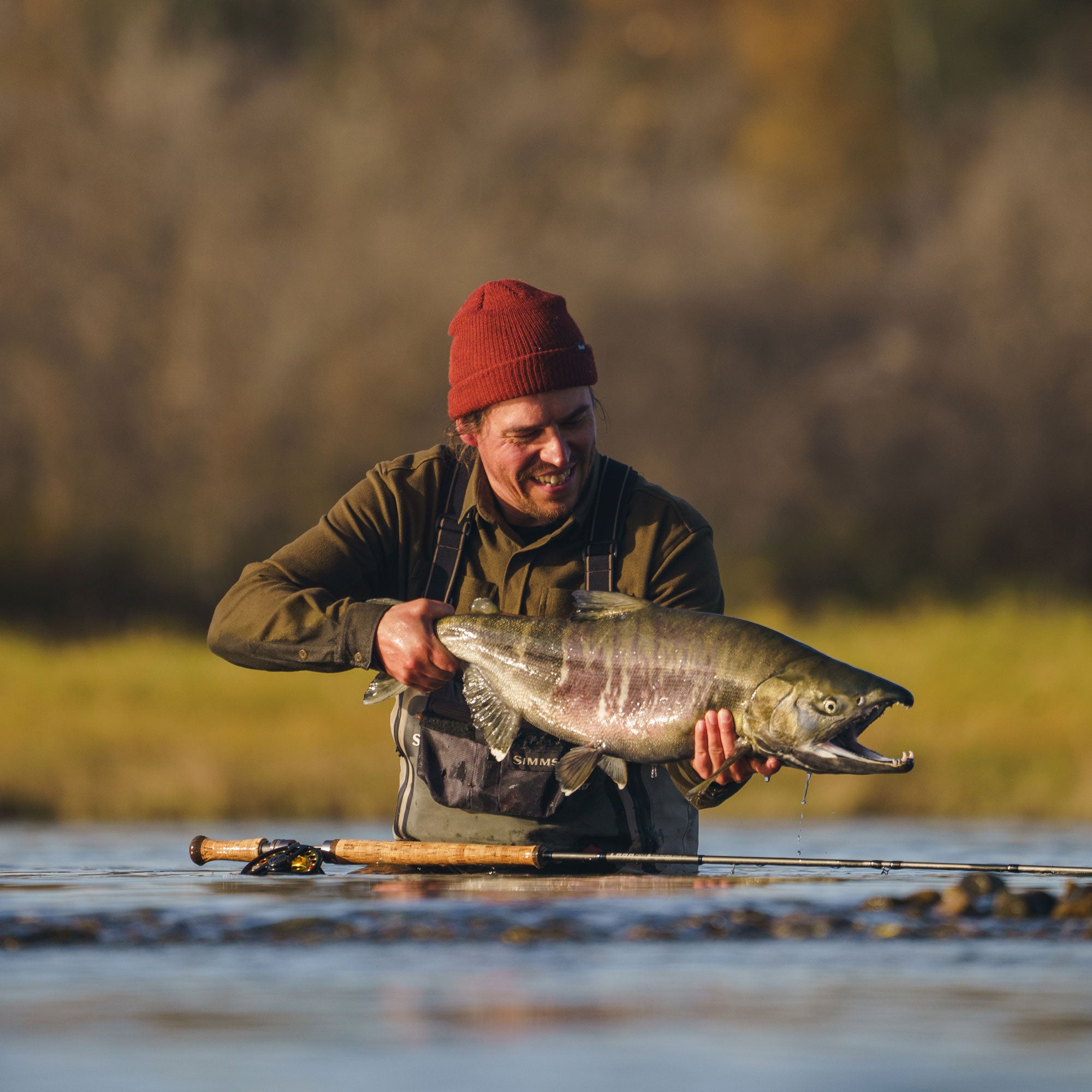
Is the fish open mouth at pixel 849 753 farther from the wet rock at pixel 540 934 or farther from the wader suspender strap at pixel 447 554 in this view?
the wader suspender strap at pixel 447 554

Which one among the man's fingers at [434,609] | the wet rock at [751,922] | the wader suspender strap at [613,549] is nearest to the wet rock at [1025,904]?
the wet rock at [751,922]

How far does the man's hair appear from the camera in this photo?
5816mm

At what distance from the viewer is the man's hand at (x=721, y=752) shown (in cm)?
508

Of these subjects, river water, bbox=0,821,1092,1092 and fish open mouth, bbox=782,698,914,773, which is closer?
river water, bbox=0,821,1092,1092

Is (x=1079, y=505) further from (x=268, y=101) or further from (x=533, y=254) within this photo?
(x=268, y=101)

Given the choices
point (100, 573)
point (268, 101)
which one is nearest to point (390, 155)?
point (268, 101)

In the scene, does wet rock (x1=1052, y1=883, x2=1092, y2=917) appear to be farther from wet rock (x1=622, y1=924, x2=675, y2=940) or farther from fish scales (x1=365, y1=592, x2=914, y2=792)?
wet rock (x1=622, y1=924, x2=675, y2=940)

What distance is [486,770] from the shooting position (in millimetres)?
5926

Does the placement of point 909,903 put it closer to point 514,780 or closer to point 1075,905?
point 1075,905

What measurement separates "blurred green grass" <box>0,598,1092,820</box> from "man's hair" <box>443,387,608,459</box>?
5.57m

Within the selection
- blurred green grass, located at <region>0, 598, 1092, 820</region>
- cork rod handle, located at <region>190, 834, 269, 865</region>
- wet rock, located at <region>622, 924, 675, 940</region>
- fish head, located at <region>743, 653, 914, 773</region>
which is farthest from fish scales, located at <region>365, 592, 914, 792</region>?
blurred green grass, located at <region>0, 598, 1092, 820</region>

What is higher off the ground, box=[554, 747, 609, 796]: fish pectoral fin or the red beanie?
the red beanie

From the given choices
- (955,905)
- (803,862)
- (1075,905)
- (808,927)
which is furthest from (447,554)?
(1075,905)

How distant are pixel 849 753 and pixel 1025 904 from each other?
0.58 metres
